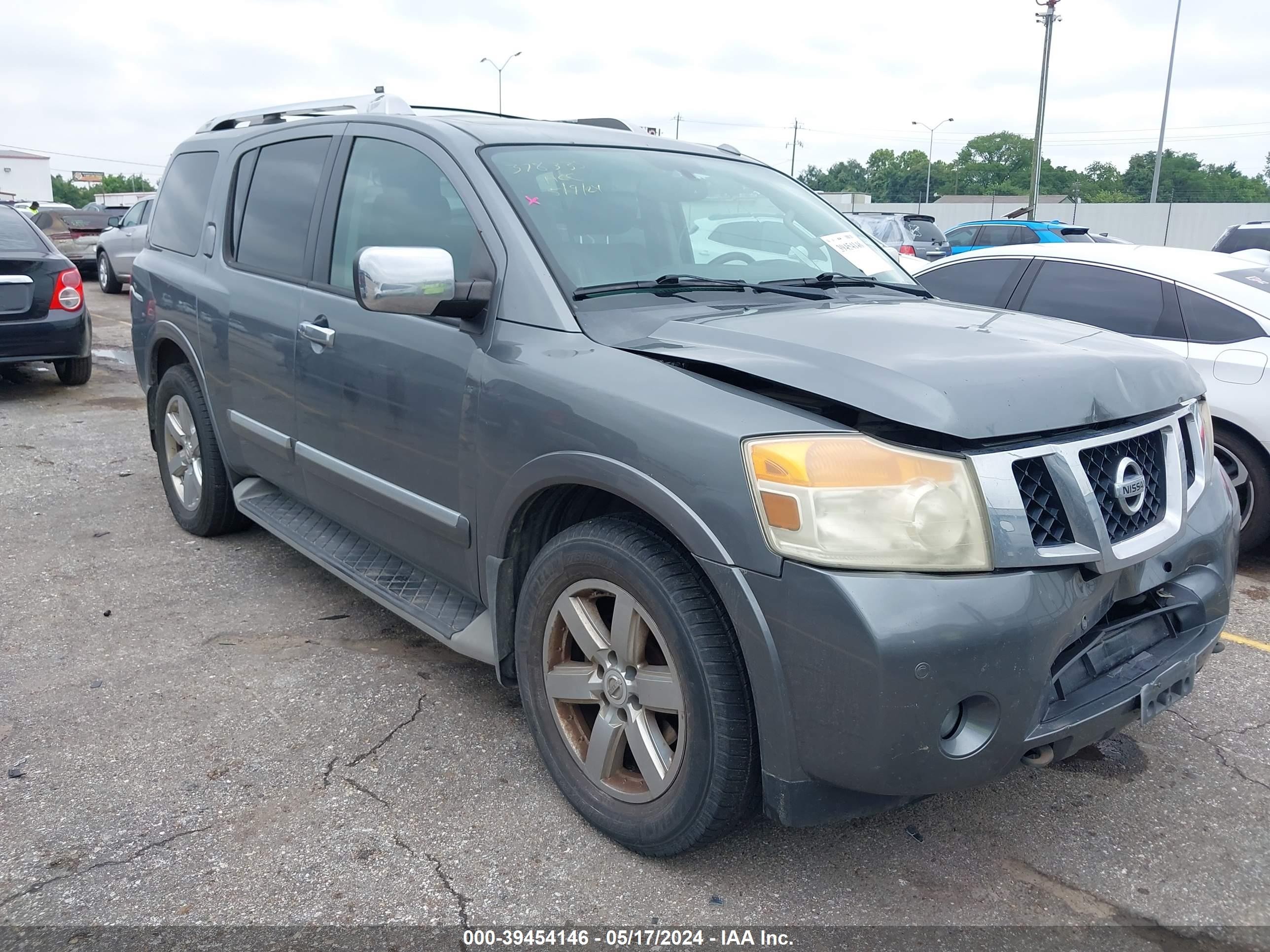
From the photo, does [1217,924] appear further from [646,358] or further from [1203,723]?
[646,358]

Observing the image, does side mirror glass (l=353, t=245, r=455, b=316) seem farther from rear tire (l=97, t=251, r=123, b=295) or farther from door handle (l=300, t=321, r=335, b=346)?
rear tire (l=97, t=251, r=123, b=295)

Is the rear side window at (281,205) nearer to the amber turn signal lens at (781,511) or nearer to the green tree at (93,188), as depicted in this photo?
the amber turn signal lens at (781,511)

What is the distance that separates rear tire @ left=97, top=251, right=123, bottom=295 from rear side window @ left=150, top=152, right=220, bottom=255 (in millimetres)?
13790

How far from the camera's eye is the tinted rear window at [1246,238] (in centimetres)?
1142

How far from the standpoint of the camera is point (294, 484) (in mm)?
3971

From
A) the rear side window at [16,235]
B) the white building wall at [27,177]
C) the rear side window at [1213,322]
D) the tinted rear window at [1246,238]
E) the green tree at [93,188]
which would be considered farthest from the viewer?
the green tree at [93,188]

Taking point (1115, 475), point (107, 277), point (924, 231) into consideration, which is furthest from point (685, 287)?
point (924, 231)

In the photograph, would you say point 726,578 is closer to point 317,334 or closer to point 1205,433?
point 1205,433

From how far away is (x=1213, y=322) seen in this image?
511 cm

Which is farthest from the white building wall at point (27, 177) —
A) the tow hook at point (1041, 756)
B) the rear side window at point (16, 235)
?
the tow hook at point (1041, 756)

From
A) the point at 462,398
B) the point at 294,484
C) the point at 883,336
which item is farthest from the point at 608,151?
the point at 294,484

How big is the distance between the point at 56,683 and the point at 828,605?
9.42 ft

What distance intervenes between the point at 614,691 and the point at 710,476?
2.20 feet

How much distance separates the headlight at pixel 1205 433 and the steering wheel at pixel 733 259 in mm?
1387
